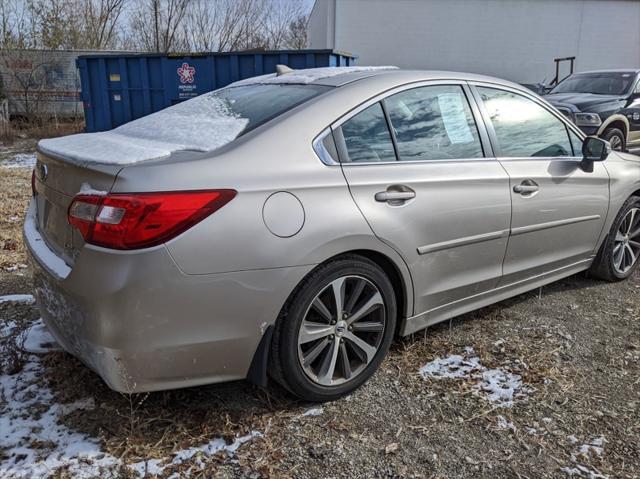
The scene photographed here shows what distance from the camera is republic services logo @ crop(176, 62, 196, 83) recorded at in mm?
10594

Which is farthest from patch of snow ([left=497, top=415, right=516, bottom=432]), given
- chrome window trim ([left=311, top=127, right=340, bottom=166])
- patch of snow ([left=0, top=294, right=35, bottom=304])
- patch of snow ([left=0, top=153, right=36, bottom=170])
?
patch of snow ([left=0, top=153, right=36, bottom=170])

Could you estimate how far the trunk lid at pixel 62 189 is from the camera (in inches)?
84.3

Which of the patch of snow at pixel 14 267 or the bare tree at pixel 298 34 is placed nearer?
the patch of snow at pixel 14 267

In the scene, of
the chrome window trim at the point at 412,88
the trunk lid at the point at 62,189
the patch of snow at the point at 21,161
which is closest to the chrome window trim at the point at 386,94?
the chrome window trim at the point at 412,88

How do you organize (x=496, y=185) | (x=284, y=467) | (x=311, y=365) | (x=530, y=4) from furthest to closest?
(x=530, y=4)
(x=496, y=185)
(x=311, y=365)
(x=284, y=467)

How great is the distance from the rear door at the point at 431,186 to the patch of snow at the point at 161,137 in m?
0.57

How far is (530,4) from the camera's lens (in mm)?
23641

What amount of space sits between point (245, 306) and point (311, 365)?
1.80 ft

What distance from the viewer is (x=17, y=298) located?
3738 millimetres

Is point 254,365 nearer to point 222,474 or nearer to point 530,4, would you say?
point 222,474

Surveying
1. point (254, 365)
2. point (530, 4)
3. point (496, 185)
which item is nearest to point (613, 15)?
point (530, 4)

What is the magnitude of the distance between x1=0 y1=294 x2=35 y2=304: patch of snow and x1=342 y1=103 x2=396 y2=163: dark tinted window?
2.49m

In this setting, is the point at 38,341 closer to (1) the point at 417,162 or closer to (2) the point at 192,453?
(2) the point at 192,453

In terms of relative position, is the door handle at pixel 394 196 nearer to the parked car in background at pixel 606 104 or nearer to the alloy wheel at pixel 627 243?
the alloy wheel at pixel 627 243
